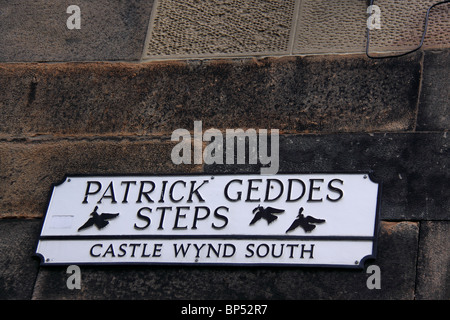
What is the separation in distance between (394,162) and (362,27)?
A: 689 millimetres

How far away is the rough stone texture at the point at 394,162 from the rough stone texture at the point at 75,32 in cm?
94

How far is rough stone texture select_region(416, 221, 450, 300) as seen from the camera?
8.82ft

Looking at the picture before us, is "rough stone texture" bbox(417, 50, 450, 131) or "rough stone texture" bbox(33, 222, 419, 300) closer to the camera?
"rough stone texture" bbox(33, 222, 419, 300)

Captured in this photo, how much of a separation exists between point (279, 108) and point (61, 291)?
112cm

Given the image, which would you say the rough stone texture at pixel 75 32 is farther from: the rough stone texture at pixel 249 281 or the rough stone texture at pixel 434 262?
the rough stone texture at pixel 434 262

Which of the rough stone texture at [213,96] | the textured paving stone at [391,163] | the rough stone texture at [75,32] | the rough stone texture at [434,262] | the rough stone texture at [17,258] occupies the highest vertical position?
the rough stone texture at [75,32]

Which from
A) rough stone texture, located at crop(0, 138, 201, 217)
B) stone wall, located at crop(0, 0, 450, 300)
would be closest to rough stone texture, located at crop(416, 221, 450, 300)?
stone wall, located at crop(0, 0, 450, 300)

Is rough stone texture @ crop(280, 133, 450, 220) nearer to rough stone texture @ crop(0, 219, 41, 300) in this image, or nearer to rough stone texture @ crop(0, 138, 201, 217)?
rough stone texture @ crop(0, 138, 201, 217)

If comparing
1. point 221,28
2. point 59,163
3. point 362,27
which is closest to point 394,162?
point 362,27

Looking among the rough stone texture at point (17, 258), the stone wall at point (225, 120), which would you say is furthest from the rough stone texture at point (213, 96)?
the rough stone texture at point (17, 258)

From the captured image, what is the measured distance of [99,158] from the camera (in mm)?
3256

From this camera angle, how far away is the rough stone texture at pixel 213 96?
3125mm

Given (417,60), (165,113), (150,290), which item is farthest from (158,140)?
(417,60)

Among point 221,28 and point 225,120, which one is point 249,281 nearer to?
point 225,120
